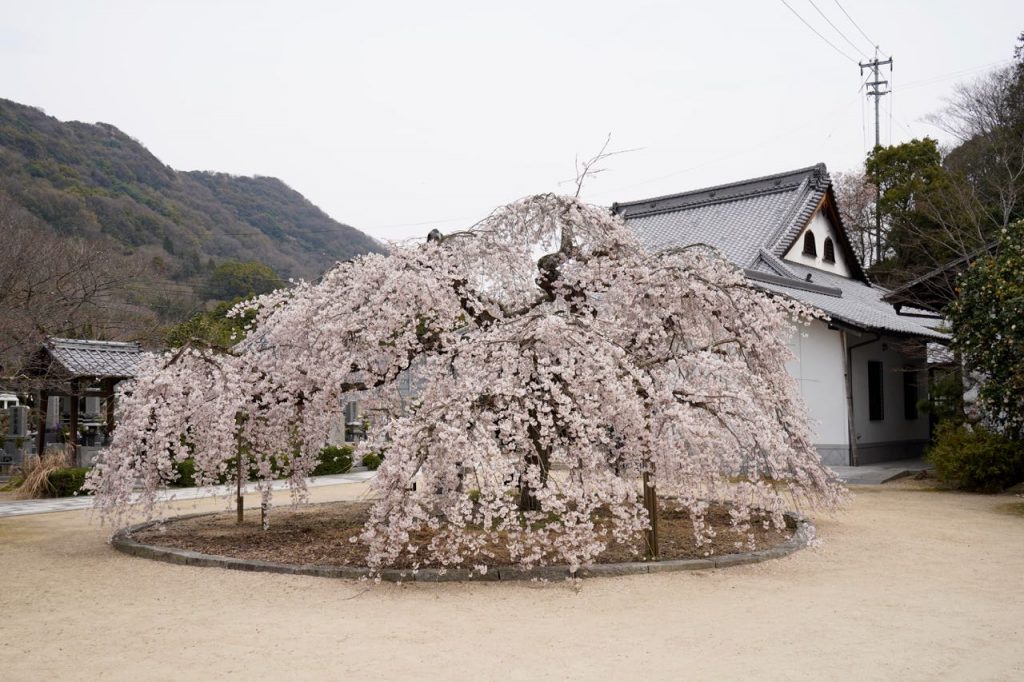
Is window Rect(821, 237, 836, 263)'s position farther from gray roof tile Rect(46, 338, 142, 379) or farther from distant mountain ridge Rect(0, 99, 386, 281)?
gray roof tile Rect(46, 338, 142, 379)

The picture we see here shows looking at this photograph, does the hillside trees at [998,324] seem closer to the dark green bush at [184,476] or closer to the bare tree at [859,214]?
the dark green bush at [184,476]

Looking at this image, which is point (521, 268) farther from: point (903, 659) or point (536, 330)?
point (903, 659)

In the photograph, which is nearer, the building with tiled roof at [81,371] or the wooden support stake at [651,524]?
the wooden support stake at [651,524]

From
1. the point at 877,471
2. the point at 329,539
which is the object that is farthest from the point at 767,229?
the point at 329,539

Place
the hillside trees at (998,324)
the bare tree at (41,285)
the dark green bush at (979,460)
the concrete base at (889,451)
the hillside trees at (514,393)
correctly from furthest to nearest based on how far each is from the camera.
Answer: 1. the concrete base at (889,451)
2. the bare tree at (41,285)
3. the dark green bush at (979,460)
4. the hillside trees at (998,324)
5. the hillside trees at (514,393)

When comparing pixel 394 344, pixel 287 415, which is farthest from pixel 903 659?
pixel 287 415

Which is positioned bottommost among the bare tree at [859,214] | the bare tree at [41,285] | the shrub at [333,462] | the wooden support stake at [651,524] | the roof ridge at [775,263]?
the shrub at [333,462]

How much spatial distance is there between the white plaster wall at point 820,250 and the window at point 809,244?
87 mm

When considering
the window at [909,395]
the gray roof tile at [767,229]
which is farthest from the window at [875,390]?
the window at [909,395]

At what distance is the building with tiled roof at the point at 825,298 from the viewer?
16.8 metres

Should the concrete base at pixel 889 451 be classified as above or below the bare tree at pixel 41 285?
below

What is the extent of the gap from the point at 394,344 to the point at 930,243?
23.5 metres

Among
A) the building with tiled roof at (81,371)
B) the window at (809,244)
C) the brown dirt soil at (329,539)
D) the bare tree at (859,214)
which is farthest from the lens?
the bare tree at (859,214)

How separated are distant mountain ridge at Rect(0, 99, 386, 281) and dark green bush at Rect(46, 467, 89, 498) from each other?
34.3ft
